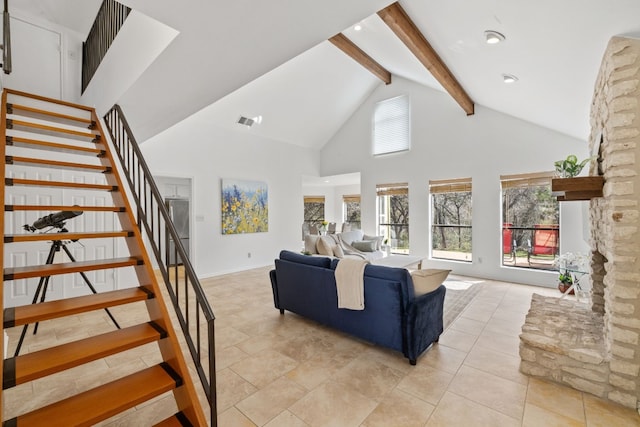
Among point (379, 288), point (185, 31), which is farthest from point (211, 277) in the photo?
point (185, 31)

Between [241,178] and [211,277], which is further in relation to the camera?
[241,178]

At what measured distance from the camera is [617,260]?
2.03 meters

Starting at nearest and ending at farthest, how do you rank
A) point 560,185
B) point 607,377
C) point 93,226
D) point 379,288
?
point 607,377 < point 560,185 < point 379,288 < point 93,226

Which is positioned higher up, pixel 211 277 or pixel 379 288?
pixel 379 288

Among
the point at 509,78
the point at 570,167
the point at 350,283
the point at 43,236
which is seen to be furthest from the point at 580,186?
the point at 43,236

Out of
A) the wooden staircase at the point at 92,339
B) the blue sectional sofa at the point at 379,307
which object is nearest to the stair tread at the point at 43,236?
the wooden staircase at the point at 92,339

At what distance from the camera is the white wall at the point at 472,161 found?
498 centimetres

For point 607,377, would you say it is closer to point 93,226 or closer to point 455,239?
point 455,239

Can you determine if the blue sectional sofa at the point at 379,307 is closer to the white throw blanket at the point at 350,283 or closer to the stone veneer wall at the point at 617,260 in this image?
the white throw blanket at the point at 350,283

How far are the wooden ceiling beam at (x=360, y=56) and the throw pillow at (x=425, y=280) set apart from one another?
161 inches

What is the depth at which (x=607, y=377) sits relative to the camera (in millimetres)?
2104

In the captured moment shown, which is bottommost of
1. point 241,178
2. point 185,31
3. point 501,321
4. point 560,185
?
point 501,321

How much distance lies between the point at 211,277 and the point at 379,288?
4.24 m

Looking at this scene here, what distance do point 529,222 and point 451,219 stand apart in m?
1.39
